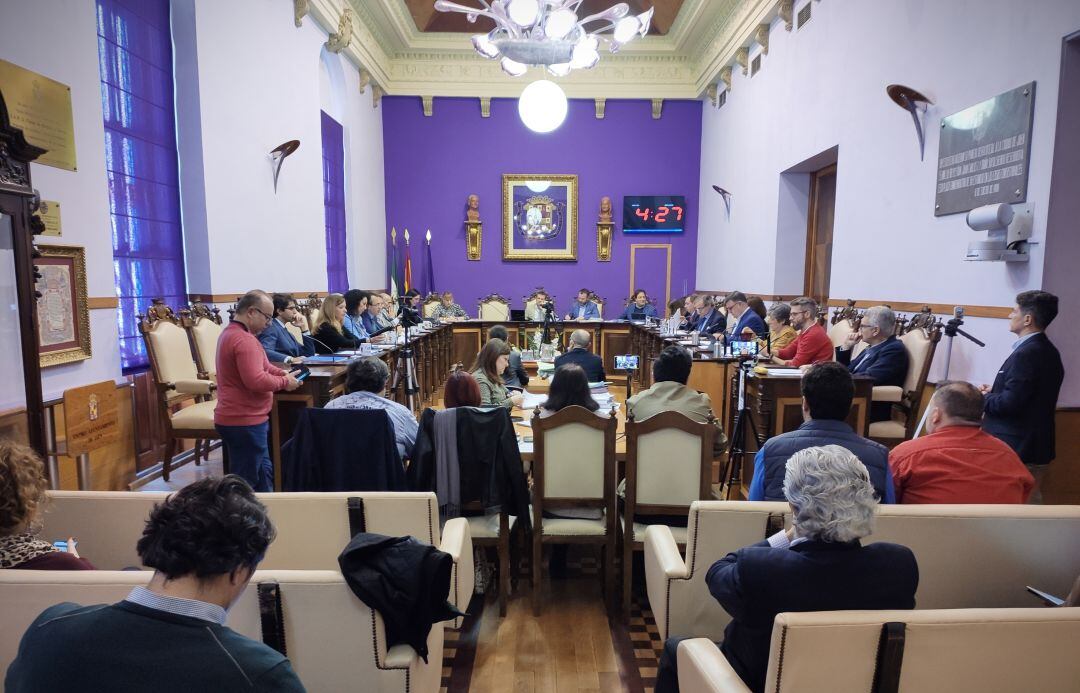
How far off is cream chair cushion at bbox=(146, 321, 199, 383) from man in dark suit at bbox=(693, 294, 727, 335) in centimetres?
530

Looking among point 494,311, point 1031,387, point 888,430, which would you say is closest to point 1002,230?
point 1031,387

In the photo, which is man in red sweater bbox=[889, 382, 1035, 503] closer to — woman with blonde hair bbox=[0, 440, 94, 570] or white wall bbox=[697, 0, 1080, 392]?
white wall bbox=[697, 0, 1080, 392]

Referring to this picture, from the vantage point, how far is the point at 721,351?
5.22m

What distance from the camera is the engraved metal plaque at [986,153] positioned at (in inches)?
135

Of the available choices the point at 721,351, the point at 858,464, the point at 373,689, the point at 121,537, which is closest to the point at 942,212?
the point at 721,351

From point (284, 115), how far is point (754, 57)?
5969mm

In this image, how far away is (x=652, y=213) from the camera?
10.8 m

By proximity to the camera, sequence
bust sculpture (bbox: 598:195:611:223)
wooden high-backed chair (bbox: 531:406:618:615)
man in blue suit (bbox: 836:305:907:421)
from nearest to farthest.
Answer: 1. wooden high-backed chair (bbox: 531:406:618:615)
2. man in blue suit (bbox: 836:305:907:421)
3. bust sculpture (bbox: 598:195:611:223)

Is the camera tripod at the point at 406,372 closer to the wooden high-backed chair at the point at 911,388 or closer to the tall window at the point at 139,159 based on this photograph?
the tall window at the point at 139,159

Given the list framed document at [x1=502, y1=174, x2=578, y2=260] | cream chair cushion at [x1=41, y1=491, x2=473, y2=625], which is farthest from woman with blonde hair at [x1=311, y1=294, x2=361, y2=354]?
framed document at [x1=502, y1=174, x2=578, y2=260]

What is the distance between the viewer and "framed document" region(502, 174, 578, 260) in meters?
10.7

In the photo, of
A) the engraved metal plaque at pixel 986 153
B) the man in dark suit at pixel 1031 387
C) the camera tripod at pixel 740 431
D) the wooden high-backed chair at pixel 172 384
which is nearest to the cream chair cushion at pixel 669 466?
the camera tripod at pixel 740 431

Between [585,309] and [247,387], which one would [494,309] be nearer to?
[585,309]

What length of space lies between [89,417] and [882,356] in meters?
4.67
